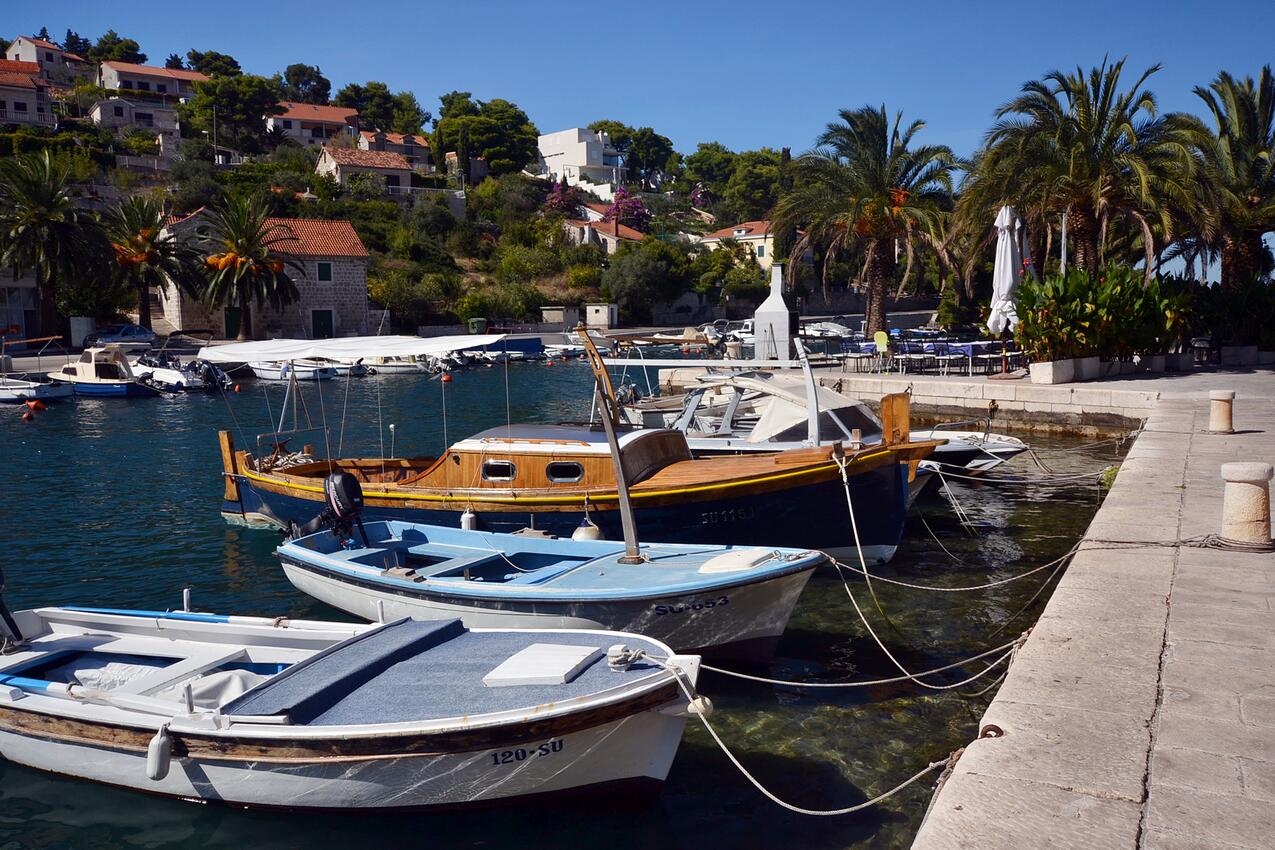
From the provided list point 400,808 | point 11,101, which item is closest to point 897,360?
point 400,808

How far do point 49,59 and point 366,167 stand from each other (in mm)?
46901

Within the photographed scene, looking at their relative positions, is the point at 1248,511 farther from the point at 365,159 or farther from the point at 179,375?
the point at 365,159

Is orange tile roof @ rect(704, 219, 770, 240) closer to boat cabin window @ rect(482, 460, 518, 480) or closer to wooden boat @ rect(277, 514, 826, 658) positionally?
boat cabin window @ rect(482, 460, 518, 480)

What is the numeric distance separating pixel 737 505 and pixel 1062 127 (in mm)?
22500

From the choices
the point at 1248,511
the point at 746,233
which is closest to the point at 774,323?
the point at 1248,511

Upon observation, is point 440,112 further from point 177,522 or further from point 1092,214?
point 177,522

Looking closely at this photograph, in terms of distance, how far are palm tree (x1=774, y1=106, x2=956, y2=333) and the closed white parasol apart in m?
5.90

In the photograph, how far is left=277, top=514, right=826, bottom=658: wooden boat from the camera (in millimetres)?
8453

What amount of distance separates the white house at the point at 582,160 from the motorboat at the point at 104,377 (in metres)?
93.7

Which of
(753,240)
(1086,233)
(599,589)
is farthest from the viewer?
(753,240)

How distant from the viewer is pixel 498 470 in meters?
12.5

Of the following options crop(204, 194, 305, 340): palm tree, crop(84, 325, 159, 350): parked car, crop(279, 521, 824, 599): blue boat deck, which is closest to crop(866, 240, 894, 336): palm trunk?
crop(279, 521, 824, 599): blue boat deck

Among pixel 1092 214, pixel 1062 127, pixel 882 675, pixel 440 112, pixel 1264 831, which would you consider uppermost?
pixel 440 112

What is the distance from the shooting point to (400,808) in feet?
21.4
